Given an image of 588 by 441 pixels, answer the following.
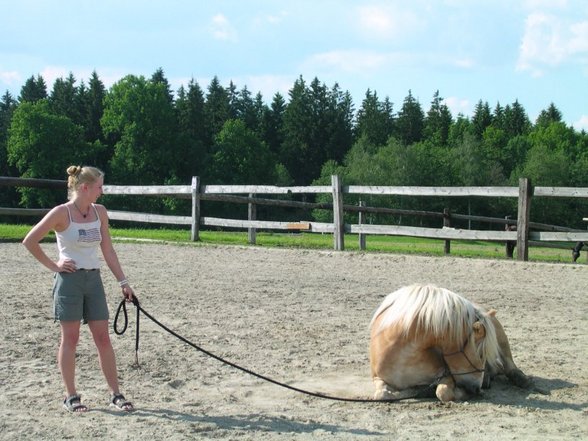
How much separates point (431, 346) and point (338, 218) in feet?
32.8

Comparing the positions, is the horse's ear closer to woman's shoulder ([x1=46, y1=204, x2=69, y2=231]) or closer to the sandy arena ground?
the sandy arena ground

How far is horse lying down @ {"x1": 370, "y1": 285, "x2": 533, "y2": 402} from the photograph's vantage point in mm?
4301

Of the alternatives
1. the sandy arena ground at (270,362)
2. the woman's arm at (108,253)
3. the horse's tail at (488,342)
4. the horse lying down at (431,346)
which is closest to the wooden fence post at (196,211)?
the sandy arena ground at (270,362)

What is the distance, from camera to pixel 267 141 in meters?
84.1

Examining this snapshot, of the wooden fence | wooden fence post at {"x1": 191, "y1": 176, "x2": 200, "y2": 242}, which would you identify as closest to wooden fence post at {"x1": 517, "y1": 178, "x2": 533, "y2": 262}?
the wooden fence

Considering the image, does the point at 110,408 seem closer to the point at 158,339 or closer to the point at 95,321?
the point at 95,321

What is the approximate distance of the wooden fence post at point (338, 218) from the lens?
14172 mm

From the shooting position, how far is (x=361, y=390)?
4.75 metres

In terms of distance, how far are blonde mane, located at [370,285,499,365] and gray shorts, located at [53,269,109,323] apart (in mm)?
1735

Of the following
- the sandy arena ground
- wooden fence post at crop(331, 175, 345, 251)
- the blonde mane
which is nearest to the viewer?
the sandy arena ground

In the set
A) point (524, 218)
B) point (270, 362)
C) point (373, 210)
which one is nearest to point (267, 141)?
point (373, 210)

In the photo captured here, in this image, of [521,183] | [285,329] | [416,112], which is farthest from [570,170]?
[285,329]

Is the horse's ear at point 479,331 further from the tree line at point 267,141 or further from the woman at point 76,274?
the tree line at point 267,141

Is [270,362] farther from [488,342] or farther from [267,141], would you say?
[267,141]
